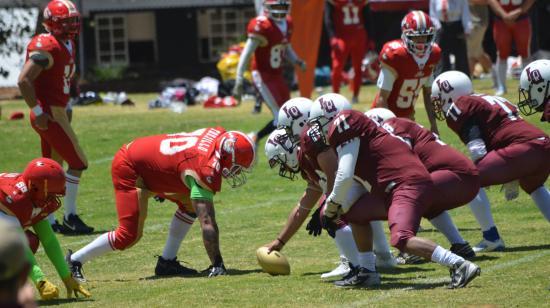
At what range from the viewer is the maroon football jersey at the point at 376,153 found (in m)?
6.92

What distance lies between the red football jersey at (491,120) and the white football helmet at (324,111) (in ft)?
3.93

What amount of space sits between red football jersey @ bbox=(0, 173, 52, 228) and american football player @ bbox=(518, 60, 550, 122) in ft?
11.5

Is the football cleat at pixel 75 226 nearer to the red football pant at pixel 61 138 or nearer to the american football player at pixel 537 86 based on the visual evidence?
the red football pant at pixel 61 138

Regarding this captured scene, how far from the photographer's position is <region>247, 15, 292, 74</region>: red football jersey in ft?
44.6

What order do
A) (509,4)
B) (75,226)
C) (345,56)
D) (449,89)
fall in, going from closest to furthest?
(449,89) → (75,226) → (509,4) → (345,56)

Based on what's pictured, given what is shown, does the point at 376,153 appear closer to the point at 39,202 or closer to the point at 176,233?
the point at 176,233

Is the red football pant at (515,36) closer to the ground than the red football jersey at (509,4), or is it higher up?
closer to the ground

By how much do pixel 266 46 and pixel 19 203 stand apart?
7.04 metres

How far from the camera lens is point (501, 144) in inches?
324

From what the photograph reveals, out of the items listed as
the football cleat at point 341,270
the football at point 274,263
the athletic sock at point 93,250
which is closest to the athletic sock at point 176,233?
the athletic sock at point 93,250

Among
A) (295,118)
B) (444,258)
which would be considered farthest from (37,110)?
(444,258)

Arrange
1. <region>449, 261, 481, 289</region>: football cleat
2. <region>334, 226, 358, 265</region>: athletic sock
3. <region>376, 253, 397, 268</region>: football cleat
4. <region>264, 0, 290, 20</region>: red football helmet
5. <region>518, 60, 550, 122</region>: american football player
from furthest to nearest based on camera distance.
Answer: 1. <region>264, 0, 290, 20</region>: red football helmet
2. <region>518, 60, 550, 122</region>: american football player
3. <region>376, 253, 397, 268</region>: football cleat
4. <region>334, 226, 358, 265</region>: athletic sock
5. <region>449, 261, 481, 289</region>: football cleat

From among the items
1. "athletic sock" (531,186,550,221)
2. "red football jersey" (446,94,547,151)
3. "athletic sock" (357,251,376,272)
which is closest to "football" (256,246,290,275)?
"athletic sock" (357,251,376,272)

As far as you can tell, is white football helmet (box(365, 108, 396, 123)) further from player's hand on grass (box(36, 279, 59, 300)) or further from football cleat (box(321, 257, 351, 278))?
player's hand on grass (box(36, 279, 59, 300))
